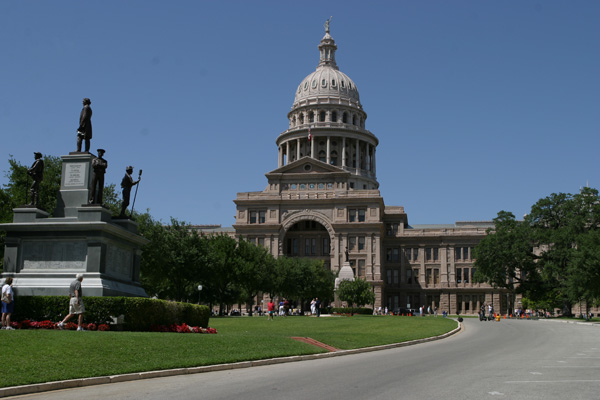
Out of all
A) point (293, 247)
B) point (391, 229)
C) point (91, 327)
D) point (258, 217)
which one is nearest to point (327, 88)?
point (391, 229)

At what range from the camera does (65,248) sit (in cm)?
2361

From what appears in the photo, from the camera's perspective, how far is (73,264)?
23516 mm

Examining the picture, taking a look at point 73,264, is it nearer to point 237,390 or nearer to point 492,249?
point 237,390

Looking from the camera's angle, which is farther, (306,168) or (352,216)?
(306,168)

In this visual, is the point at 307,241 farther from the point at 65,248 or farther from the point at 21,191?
the point at 65,248

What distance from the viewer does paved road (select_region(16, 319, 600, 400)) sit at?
1352cm

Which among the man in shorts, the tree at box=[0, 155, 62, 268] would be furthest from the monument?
the tree at box=[0, 155, 62, 268]

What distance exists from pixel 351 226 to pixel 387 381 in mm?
100196

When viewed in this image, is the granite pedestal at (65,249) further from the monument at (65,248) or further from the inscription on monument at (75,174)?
the inscription on monument at (75,174)

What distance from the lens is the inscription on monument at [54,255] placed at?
2352 centimetres

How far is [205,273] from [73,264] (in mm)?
47219

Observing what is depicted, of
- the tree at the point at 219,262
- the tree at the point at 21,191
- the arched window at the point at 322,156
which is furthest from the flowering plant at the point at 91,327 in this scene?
the arched window at the point at 322,156

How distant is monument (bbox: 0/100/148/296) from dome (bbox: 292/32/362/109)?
126 m

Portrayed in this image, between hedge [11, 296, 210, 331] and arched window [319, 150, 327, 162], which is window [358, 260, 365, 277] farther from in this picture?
hedge [11, 296, 210, 331]
